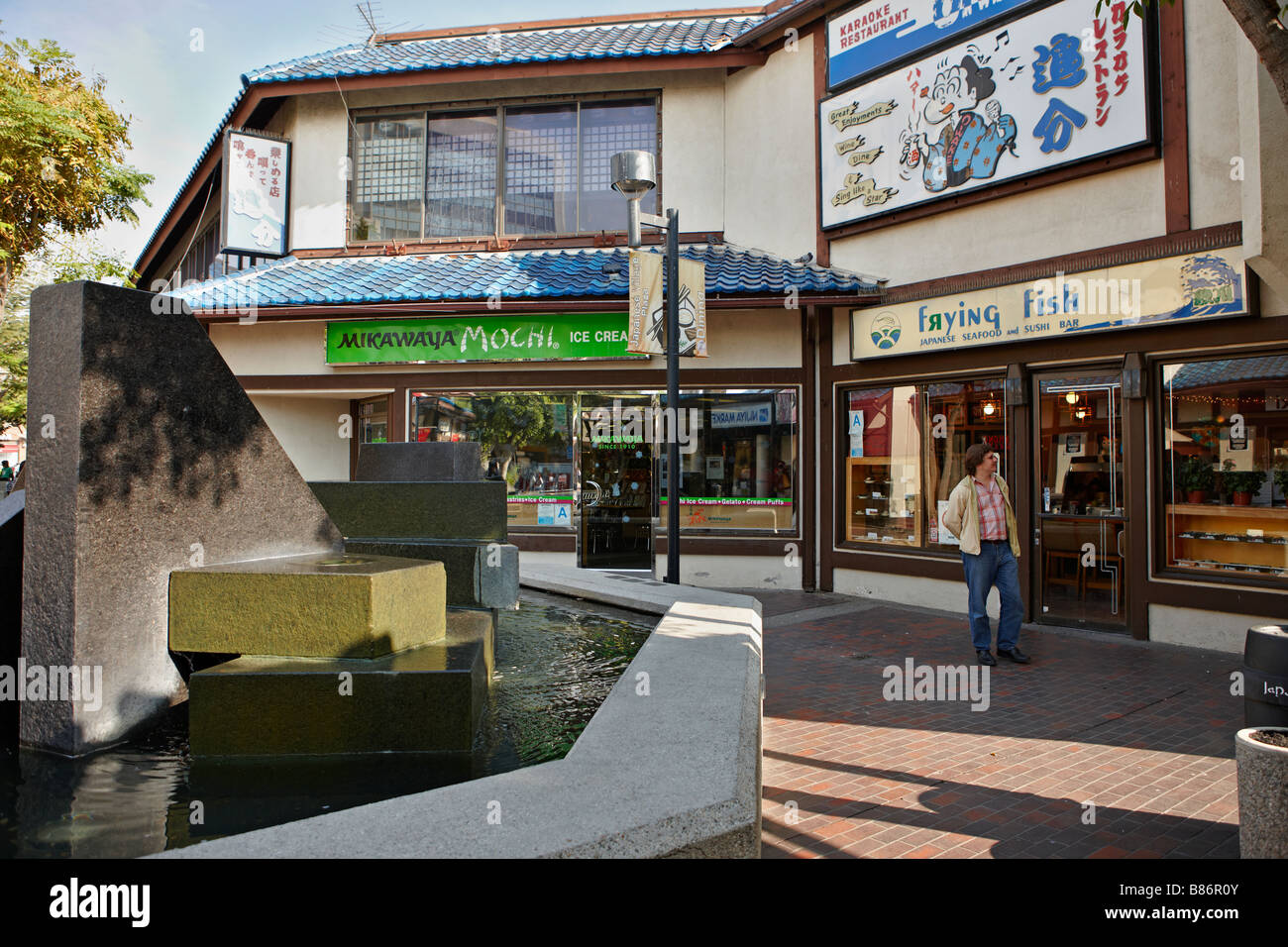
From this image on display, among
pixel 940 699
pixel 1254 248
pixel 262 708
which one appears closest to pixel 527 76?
pixel 1254 248

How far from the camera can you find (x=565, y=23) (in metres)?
16.1

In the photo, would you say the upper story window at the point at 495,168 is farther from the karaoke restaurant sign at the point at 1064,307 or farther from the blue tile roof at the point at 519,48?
the karaoke restaurant sign at the point at 1064,307

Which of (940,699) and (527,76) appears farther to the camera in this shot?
(527,76)

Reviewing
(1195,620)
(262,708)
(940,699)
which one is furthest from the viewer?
(1195,620)

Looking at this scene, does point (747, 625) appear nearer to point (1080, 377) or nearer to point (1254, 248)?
point (1254, 248)

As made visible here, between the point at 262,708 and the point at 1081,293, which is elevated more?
the point at 1081,293

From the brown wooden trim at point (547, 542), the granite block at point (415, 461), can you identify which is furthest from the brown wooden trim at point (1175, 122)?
the brown wooden trim at point (547, 542)

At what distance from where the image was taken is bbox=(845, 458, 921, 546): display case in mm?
11555

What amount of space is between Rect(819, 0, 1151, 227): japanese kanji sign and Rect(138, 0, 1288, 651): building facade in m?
0.04

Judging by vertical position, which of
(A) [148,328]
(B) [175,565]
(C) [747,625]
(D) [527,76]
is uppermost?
(D) [527,76]

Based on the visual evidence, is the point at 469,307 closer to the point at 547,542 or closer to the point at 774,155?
the point at 547,542

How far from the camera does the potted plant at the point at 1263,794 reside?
3211 mm

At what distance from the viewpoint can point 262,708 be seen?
12.1 feet

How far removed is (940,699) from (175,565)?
214 inches
